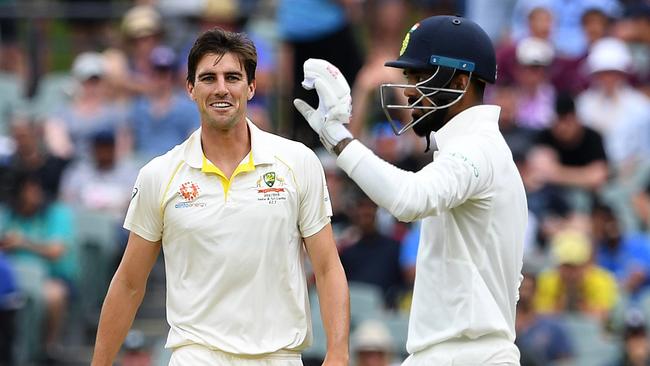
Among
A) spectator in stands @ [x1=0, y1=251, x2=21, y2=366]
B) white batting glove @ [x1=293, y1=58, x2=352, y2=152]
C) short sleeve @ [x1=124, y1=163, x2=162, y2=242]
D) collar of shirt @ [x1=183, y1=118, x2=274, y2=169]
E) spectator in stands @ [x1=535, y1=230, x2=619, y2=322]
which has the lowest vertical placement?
spectator in stands @ [x1=0, y1=251, x2=21, y2=366]

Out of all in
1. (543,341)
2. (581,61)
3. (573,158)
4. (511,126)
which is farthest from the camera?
(581,61)

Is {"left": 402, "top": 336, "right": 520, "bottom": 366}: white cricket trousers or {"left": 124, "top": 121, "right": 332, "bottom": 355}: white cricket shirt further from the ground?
{"left": 124, "top": 121, "right": 332, "bottom": 355}: white cricket shirt

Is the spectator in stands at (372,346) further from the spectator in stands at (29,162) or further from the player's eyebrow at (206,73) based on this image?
the player's eyebrow at (206,73)

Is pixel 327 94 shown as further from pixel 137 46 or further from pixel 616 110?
pixel 137 46

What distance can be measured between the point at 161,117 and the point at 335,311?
23.9 ft

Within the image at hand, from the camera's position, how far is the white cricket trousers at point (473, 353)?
241 inches

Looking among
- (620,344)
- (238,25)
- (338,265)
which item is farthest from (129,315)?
(238,25)

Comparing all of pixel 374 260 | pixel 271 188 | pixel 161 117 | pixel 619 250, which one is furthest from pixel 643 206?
pixel 271 188

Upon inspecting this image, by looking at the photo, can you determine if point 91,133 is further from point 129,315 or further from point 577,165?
point 129,315

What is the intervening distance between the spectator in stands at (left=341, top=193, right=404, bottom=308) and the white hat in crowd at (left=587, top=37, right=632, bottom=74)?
2802 mm

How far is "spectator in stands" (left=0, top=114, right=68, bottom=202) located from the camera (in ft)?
42.6

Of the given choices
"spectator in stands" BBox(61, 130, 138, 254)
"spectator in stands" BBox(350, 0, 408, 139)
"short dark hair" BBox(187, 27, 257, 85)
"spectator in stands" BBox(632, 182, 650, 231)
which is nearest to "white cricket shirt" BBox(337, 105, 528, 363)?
"short dark hair" BBox(187, 27, 257, 85)

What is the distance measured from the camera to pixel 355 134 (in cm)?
1305

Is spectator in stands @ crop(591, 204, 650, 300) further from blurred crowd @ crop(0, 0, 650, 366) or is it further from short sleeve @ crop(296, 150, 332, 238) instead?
short sleeve @ crop(296, 150, 332, 238)
